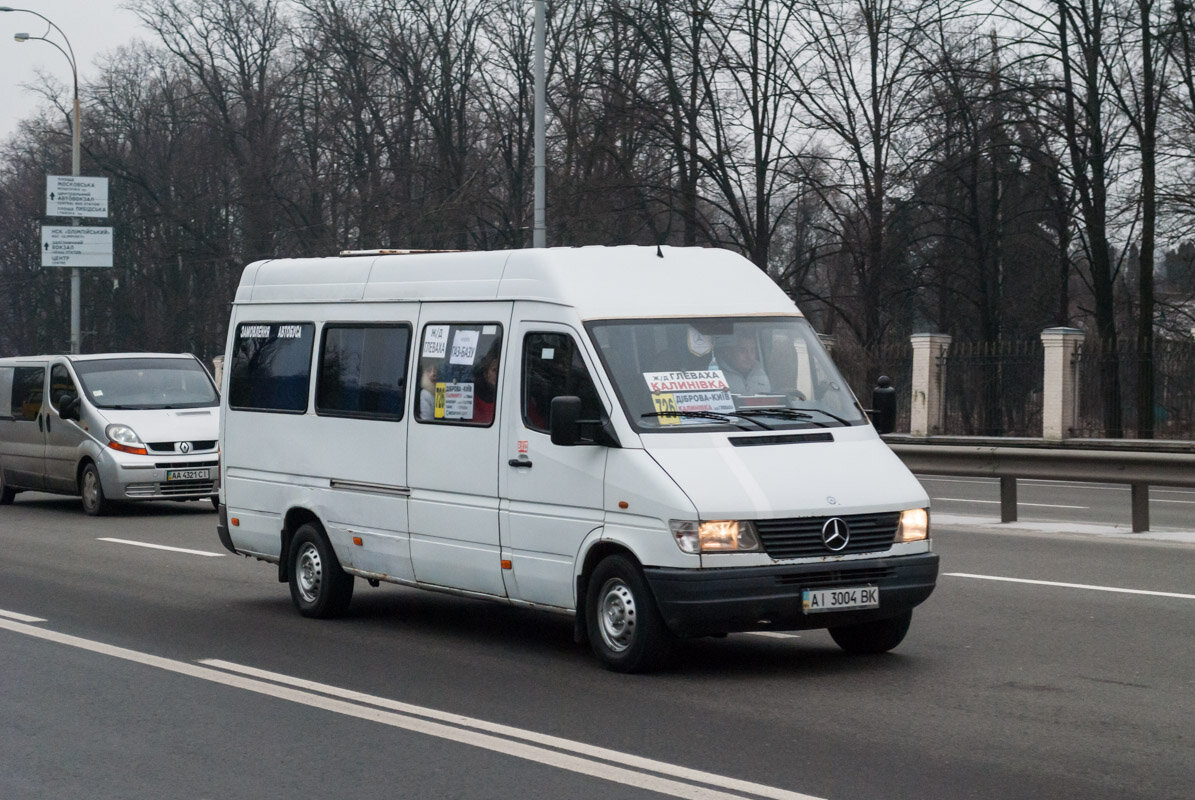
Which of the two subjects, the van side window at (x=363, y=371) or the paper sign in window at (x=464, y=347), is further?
the van side window at (x=363, y=371)

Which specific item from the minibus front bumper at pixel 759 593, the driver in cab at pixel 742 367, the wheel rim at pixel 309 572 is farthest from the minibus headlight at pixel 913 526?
the wheel rim at pixel 309 572

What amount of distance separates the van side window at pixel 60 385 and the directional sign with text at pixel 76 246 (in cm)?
2441

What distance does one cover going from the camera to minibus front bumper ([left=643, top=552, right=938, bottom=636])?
764cm

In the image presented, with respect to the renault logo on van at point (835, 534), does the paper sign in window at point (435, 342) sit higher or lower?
higher

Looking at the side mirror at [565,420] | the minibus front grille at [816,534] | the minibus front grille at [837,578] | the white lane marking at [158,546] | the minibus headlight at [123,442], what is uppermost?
the side mirror at [565,420]

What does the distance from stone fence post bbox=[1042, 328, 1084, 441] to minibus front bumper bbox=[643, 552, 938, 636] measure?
2202 centimetres

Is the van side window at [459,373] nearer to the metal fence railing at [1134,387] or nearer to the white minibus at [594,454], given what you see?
the white minibus at [594,454]

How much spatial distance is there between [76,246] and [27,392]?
24.4 meters

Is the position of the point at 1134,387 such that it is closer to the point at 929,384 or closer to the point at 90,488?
the point at 929,384

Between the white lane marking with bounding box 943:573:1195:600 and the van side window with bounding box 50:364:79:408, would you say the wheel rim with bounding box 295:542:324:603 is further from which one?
the van side window with bounding box 50:364:79:408

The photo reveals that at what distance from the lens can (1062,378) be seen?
1142 inches

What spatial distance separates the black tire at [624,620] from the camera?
790cm

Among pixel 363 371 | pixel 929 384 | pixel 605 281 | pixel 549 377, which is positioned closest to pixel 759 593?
pixel 549 377

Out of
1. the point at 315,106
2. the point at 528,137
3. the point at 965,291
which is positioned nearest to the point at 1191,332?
the point at 965,291
